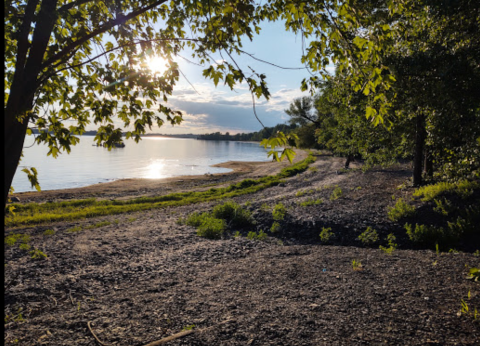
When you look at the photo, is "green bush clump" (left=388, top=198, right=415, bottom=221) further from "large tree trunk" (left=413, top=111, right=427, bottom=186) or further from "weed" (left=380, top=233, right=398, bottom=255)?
"large tree trunk" (left=413, top=111, right=427, bottom=186)

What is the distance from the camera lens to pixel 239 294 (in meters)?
5.62

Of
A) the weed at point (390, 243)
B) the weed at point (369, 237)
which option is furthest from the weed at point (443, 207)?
the weed at point (369, 237)

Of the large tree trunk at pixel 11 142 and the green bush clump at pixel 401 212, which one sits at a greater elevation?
the large tree trunk at pixel 11 142

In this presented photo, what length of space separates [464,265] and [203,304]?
5.52 m

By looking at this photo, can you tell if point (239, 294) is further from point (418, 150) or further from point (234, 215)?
point (418, 150)

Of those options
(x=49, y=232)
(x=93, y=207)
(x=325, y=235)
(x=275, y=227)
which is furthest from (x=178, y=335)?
(x=93, y=207)

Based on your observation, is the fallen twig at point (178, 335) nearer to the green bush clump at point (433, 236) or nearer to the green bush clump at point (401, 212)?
the green bush clump at point (433, 236)

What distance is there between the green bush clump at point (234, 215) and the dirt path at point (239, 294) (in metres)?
2.13

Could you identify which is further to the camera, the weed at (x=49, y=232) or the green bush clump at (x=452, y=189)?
the weed at (x=49, y=232)

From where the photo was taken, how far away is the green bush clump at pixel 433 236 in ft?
28.6

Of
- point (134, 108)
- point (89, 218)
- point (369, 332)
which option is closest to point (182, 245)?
point (134, 108)

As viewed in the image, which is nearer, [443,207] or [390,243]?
[390,243]

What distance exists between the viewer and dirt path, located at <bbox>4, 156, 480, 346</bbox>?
13.9 feet

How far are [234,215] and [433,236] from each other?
739 centimetres
